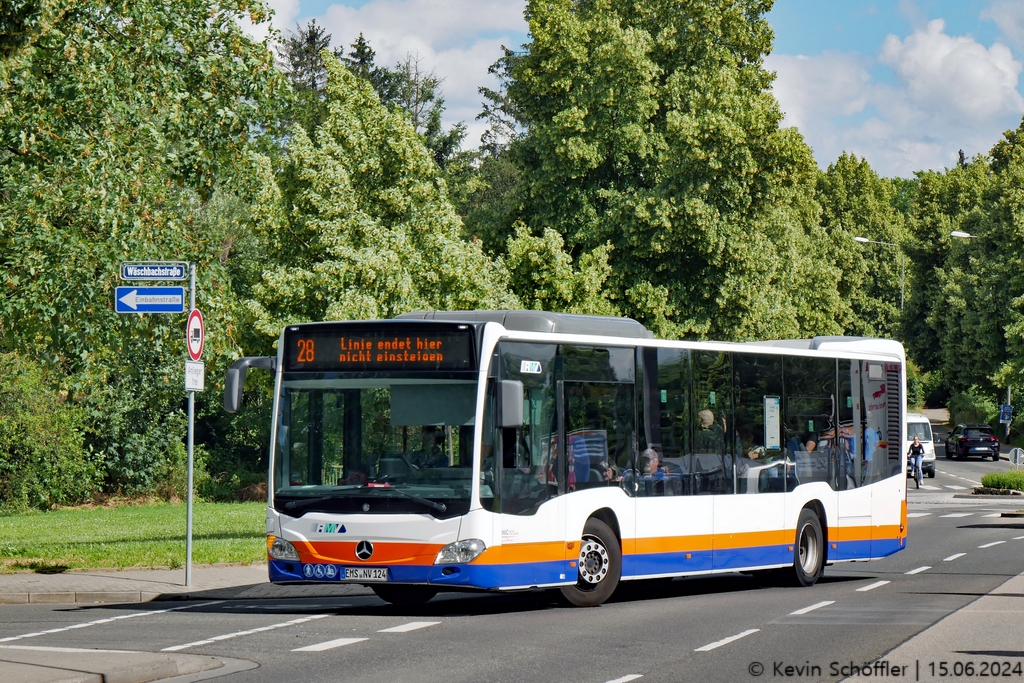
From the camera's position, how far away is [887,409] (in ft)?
64.6

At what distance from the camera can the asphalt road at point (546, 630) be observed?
33.7 feet

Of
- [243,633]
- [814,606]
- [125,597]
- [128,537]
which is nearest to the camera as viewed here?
[243,633]

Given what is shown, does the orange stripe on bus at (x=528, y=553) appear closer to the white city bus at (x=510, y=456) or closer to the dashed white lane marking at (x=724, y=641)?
the white city bus at (x=510, y=456)

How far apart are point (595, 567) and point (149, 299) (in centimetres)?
626

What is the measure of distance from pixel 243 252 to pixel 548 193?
9617mm

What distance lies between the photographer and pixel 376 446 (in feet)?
44.4

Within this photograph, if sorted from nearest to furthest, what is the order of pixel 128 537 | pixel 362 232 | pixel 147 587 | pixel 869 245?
pixel 147 587 → pixel 128 537 → pixel 362 232 → pixel 869 245

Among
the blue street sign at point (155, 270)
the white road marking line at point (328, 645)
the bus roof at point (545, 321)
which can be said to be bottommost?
the white road marking line at point (328, 645)

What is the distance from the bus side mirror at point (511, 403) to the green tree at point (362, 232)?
18.1 metres

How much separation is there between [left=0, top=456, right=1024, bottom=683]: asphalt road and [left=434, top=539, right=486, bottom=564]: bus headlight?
599 mm

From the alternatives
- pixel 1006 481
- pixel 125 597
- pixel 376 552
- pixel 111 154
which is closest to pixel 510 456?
pixel 376 552

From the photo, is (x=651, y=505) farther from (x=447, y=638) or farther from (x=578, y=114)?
(x=578, y=114)

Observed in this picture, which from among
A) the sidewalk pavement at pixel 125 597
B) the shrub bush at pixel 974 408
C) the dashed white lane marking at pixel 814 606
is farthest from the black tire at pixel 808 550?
the shrub bush at pixel 974 408

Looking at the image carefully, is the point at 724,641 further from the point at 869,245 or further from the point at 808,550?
Result: the point at 869,245
